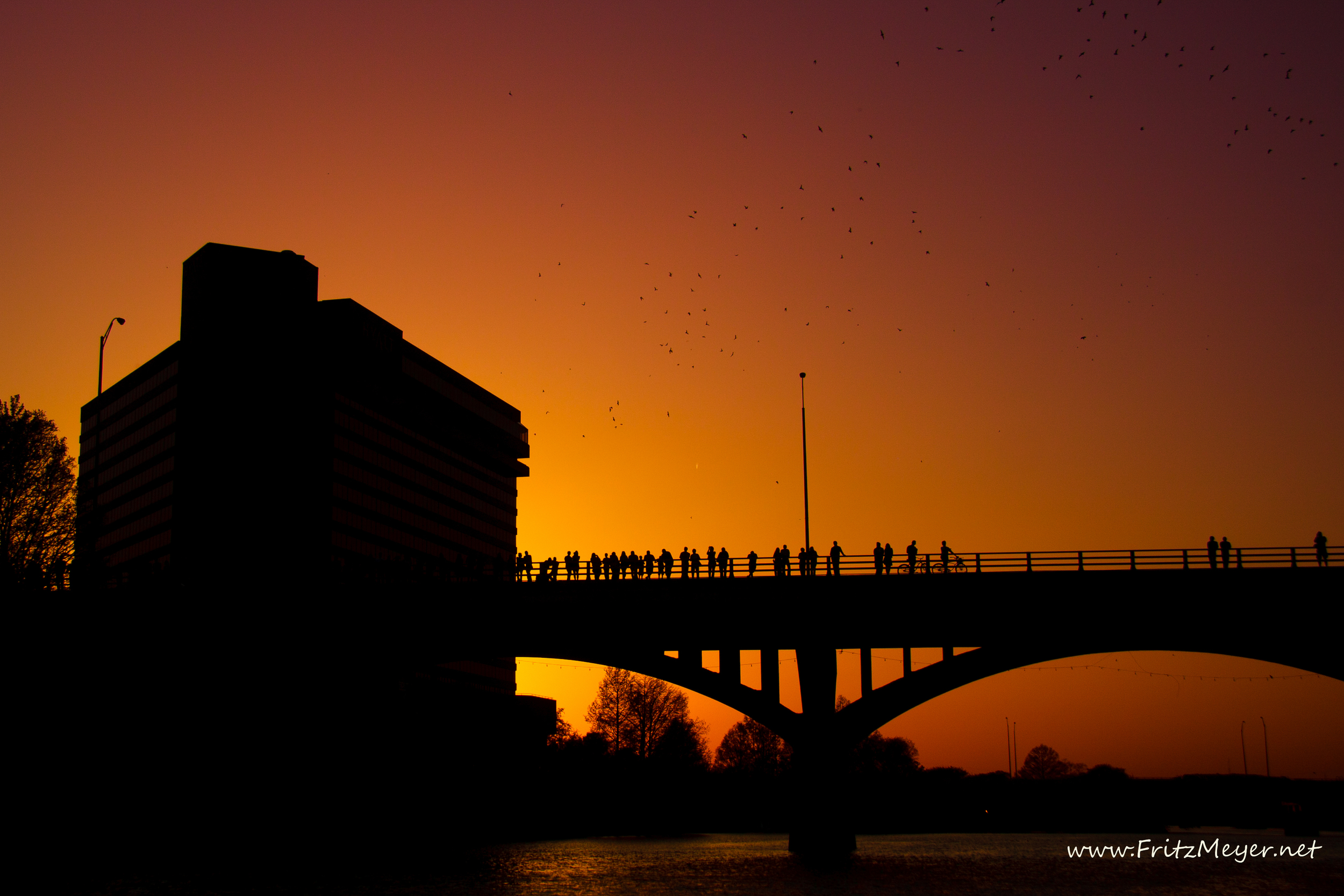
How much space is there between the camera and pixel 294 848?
2003 inches

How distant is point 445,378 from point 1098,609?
330 ft

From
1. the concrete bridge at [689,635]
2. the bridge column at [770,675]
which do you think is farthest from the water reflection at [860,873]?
the bridge column at [770,675]

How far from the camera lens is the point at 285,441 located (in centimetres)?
9819

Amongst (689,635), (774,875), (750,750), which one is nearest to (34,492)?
(689,635)

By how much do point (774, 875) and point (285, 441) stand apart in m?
66.5

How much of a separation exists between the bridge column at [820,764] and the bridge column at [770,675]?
1173mm

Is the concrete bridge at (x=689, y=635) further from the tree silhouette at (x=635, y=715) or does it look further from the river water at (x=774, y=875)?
the tree silhouette at (x=635, y=715)

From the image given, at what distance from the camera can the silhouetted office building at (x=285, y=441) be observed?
96.0 meters

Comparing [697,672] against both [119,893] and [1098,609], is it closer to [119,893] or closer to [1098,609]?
[1098,609]

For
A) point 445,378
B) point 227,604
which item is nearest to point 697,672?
point 227,604

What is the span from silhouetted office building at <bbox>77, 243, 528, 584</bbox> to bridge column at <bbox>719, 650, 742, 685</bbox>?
884 inches

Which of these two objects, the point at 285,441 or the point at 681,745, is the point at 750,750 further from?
the point at 285,441

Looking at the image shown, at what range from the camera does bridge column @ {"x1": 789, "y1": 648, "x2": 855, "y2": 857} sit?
49062mm

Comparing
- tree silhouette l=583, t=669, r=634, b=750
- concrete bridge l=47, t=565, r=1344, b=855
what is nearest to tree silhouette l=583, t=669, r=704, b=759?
tree silhouette l=583, t=669, r=634, b=750
